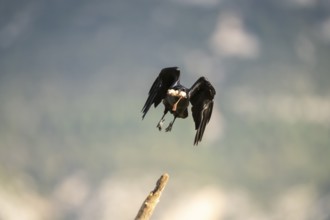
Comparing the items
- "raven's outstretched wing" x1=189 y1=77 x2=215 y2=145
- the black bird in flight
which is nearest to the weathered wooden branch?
the black bird in flight

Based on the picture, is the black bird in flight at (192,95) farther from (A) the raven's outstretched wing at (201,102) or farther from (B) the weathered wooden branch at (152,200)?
(B) the weathered wooden branch at (152,200)

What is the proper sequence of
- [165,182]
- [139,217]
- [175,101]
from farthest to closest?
[175,101] → [165,182] → [139,217]

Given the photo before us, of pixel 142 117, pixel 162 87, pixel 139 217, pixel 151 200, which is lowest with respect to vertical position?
pixel 139 217

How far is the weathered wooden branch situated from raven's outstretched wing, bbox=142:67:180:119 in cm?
717

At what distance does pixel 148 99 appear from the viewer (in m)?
15.3

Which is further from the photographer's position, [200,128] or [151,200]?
[200,128]

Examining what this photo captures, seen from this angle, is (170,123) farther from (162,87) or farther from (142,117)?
(162,87)

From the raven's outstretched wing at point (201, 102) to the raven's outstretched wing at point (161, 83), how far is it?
3.02 feet

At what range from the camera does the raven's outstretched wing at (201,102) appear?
15.0 metres

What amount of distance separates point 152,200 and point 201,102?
8.41 meters

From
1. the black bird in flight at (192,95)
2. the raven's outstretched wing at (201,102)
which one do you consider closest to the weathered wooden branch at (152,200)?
the black bird in flight at (192,95)

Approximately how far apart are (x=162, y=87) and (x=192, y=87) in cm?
145

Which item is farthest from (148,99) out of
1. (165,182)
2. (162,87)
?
(165,182)

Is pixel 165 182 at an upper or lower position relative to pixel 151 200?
upper
